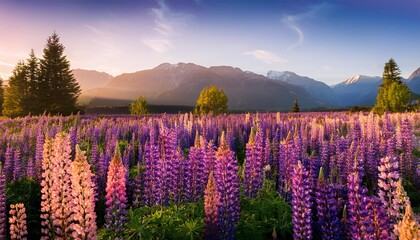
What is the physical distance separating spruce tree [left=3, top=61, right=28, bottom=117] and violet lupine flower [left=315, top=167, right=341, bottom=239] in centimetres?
4777

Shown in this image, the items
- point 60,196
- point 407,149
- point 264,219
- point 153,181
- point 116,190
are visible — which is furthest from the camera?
point 407,149

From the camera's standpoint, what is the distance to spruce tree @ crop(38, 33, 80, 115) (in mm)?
47969

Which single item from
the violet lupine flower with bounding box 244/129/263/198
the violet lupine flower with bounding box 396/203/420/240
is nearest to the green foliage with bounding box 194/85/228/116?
the violet lupine flower with bounding box 244/129/263/198

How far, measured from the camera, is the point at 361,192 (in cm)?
430

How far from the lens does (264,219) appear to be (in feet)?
20.2

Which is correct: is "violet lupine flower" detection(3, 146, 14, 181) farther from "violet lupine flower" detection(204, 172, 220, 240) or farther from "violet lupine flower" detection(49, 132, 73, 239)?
"violet lupine flower" detection(204, 172, 220, 240)

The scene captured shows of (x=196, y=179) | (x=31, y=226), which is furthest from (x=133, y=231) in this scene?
(x=31, y=226)

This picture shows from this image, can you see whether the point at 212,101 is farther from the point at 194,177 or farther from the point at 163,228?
the point at 163,228

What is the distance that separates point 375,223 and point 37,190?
8258mm

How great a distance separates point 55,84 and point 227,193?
4940 centimetres

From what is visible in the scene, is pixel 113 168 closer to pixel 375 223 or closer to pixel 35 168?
pixel 375 223

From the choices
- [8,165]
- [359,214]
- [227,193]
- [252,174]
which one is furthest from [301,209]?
[8,165]

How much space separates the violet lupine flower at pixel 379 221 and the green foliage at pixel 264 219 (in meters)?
1.60

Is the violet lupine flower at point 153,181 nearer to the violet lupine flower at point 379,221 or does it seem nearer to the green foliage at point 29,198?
the green foliage at point 29,198
